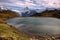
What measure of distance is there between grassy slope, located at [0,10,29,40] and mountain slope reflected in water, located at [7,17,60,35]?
123 millimetres

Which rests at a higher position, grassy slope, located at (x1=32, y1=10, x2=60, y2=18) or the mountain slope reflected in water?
grassy slope, located at (x1=32, y1=10, x2=60, y2=18)

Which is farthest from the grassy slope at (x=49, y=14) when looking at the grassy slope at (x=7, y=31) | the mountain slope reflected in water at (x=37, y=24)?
the grassy slope at (x=7, y=31)

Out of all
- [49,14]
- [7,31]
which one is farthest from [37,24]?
[7,31]

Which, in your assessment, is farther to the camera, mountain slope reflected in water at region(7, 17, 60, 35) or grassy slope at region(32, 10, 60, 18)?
grassy slope at region(32, 10, 60, 18)

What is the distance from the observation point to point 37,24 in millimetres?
3938

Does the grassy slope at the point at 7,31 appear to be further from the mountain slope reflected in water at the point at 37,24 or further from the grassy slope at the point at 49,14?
the grassy slope at the point at 49,14

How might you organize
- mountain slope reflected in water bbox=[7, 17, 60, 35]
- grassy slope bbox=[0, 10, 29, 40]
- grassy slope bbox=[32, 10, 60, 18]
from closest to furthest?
grassy slope bbox=[0, 10, 29, 40] → mountain slope reflected in water bbox=[7, 17, 60, 35] → grassy slope bbox=[32, 10, 60, 18]

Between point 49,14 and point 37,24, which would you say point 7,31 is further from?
point 49,14

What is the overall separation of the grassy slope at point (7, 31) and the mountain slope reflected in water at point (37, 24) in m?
0.12

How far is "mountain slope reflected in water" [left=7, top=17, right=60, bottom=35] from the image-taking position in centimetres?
385

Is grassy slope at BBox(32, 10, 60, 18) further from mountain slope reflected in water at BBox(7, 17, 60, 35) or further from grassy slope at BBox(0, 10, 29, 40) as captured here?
grassy slope at BBox(0, 10, 29, 40)

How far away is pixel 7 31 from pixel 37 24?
0.78 meters

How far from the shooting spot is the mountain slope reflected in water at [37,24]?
385cm

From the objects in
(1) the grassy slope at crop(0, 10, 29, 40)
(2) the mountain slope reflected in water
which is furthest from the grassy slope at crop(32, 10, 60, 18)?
(1) the grassy slope at crop(0, 10, 29, 40)
